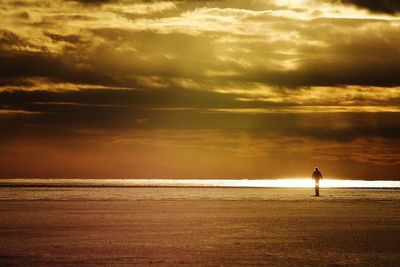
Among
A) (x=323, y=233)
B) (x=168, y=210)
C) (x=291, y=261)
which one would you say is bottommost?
(x=291, y=261)

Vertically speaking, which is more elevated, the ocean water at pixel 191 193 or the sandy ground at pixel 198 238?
the ocean water at pixel 191 193

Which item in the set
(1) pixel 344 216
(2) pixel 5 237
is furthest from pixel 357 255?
(1) pixel 344 216

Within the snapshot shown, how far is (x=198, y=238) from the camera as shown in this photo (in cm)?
2053

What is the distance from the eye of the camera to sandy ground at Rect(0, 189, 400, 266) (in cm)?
1600

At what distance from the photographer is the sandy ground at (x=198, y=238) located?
16000mm

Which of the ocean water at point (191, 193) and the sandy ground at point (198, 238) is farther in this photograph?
the ocean water at point (191, 193)

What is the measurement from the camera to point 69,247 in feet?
60.0

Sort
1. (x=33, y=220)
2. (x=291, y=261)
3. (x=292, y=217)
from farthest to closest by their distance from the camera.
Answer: (x=292, y=217) → (x=33, y=220) → (x=291, y=261)

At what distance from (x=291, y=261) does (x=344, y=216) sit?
1467cm

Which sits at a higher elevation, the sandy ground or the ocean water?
the ocean water

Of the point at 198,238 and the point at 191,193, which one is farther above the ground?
the point at 191,193

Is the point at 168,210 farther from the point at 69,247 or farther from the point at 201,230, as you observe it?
the point at 69,247

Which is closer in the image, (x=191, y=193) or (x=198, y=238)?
(x=198, y=238)

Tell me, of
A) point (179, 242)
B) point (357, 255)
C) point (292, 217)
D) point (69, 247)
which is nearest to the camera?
point (357, 255)
